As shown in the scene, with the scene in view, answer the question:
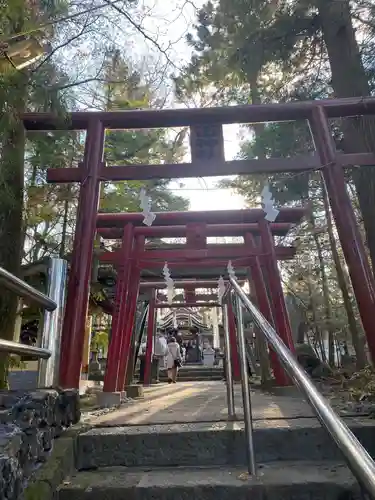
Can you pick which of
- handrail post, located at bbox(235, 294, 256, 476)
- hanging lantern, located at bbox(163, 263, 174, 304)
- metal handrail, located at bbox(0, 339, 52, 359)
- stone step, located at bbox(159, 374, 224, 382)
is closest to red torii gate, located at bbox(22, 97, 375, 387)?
metal handrail, located at bbox(0, 339, 52, 359)

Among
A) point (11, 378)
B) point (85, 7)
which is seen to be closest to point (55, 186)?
point (11, 378)

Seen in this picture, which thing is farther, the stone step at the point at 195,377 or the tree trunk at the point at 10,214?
the stone step at the point at 195,377

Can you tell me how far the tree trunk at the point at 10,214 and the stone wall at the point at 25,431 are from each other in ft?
5.38

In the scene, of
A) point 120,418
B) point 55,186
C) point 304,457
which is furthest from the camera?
point 55,186

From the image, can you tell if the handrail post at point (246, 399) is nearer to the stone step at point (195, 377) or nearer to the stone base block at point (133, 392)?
the stone base block at point (133, 392)

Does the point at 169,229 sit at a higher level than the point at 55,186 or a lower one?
lower

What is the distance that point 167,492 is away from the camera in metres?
2.16

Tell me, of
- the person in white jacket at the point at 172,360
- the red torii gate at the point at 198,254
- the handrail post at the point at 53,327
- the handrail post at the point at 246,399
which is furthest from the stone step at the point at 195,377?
the handrail post at the point at 246,399

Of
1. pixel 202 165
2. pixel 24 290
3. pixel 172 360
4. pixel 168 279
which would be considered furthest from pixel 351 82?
pixel 172 360

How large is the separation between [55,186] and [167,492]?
21.4 ft

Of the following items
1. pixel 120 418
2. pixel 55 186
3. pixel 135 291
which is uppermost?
pixel 55 186

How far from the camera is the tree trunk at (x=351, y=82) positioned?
507 centimetres

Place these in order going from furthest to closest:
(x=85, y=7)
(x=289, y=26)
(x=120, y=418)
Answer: (x=289, y=26) → (x=85, y=7) → (x=120, y=418)

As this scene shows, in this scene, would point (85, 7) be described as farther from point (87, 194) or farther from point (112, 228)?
point (112, 228)
